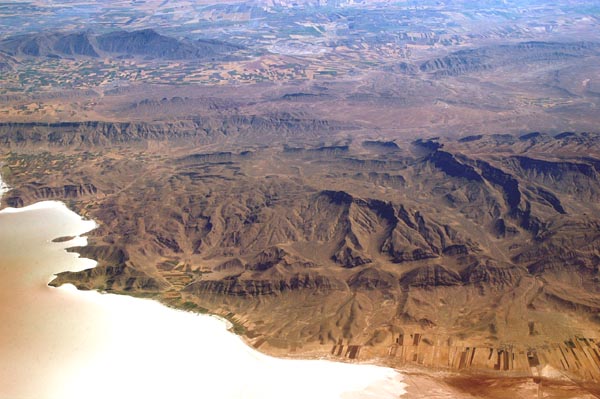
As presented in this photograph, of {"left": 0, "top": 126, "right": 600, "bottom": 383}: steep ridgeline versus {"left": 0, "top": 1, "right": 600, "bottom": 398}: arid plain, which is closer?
{"left": 0, "top": 1, "right": 600, "bottom": 398}: arid plain

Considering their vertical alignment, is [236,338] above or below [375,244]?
below

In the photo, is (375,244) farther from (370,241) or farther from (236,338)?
(236,338)

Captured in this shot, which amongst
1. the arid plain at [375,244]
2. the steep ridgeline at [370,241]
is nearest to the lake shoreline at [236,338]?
the arid plain at [375,244]

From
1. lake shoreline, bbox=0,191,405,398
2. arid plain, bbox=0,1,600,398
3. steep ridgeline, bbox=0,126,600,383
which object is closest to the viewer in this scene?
lake shoreline, bbox=0,191,405,398

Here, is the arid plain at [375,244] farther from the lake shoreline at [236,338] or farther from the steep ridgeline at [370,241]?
the lake shoreline at [236,338]

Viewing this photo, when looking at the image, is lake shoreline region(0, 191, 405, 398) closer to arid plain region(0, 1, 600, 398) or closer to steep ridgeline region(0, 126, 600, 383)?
arid plain region(0, 1, 600, 398)

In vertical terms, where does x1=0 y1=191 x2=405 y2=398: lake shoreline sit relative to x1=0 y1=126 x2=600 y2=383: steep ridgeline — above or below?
below

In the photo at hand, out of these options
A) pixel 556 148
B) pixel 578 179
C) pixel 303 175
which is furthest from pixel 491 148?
pixel 303 175

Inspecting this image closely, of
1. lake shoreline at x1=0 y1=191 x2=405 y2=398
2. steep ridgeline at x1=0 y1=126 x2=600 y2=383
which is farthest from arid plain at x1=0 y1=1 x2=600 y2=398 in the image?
lake shoreline at x1=0 y1=191 x2=405 y2=398

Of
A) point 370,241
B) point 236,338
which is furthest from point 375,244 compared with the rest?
point 236,338
